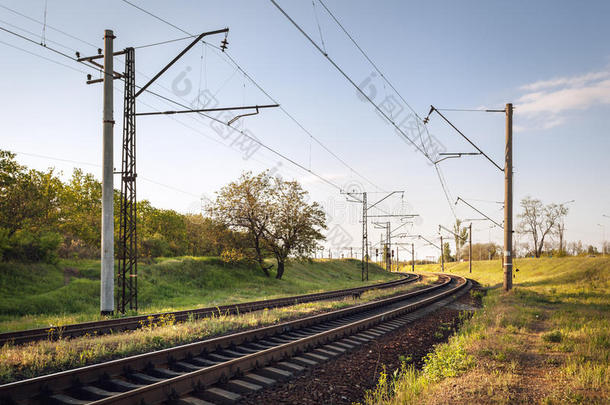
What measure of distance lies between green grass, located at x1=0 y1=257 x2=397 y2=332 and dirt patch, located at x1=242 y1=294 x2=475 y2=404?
10.2 m

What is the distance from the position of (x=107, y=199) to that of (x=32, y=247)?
1235 cm

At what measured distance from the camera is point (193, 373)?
646 cm

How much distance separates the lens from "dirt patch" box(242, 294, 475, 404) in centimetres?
648

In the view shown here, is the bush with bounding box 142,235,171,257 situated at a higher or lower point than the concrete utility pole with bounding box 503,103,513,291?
lower

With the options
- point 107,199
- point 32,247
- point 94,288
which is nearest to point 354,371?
point 107,199

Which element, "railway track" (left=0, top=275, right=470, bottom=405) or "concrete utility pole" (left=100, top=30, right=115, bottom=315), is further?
"concrete utility pole" (left=100, top=30, right=115, bottom=315)

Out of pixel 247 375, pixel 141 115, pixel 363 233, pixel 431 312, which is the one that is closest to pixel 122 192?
pixel 141 115

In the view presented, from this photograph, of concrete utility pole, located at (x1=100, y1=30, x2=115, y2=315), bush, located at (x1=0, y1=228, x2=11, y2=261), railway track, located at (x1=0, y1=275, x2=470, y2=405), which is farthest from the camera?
bush, located at (x1=0, y1=228, x2=11, y2=261)

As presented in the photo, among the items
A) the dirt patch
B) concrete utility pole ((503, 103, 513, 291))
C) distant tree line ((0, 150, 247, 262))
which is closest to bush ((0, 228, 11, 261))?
distant tree line ((0, 150, 247, 262))

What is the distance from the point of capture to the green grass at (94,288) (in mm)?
17875

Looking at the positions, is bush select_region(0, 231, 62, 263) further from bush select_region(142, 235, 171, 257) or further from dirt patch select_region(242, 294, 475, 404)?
dirt patch select_region(242, 294, 475, 404)

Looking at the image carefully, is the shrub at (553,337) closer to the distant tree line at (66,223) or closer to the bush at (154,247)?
the distant tree line at (66,223)

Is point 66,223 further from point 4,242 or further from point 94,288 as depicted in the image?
point 94,288

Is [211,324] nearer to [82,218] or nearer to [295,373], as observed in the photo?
[295,373]
